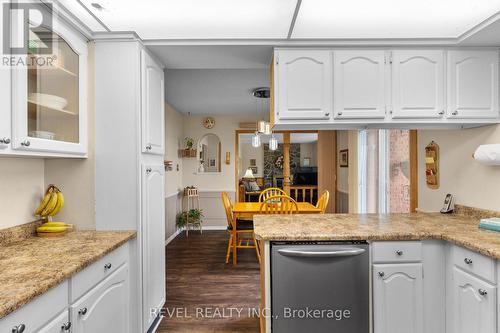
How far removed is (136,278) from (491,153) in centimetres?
259

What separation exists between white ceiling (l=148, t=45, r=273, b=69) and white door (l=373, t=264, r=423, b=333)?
174cm

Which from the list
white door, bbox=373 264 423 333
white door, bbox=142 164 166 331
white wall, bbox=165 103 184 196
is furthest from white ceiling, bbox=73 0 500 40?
white wall, bbox=165 103 184 196

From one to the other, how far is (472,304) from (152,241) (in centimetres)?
210

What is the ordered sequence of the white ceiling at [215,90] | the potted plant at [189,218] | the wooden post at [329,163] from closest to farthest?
the white ceiling at [215,90] < the potted plant at [189,218] < the wooden post at [329,163]

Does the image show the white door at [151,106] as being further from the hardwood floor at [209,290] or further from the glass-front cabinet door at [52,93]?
the hardwood floor at [209,290]

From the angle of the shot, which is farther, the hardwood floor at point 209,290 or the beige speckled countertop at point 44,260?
the hardwood floor at point 209,290

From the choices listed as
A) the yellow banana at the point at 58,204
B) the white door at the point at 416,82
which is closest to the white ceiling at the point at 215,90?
the white door at the point at 416,82

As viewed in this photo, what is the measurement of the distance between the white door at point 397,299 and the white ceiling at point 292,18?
1545mm

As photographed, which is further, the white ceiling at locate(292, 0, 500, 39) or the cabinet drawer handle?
the white ceiling at locate(292, 0, 500, 39)

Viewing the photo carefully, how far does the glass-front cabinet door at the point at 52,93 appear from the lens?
136 centimetres

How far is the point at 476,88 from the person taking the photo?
84.0 inches

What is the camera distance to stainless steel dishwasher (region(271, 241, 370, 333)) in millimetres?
1709

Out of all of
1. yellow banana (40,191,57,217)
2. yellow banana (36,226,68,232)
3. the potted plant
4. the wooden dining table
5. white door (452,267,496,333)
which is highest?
yellow banana (40,191,57,217)

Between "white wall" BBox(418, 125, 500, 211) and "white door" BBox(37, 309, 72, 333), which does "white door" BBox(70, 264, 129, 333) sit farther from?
"white wall" BBox(418, 125, 500, 211)
